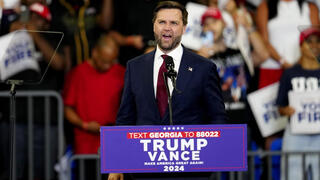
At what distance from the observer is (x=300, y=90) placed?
6.61 metres

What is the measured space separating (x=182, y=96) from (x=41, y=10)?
10.5ft

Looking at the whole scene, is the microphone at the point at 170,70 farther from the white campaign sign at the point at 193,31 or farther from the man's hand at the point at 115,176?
the white campaign sign at the point at 193,31

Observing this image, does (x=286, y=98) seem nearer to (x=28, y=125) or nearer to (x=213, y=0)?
(x=213, y=0)

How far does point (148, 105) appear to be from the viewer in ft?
11.9

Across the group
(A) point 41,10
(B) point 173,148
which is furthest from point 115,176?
(A) point 41,10

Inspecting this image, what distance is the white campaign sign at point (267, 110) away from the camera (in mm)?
6941

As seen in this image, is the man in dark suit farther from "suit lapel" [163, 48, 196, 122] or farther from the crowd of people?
the crowd of people

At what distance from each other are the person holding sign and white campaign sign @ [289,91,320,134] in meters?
0.04

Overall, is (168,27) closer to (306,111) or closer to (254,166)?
(306,111)

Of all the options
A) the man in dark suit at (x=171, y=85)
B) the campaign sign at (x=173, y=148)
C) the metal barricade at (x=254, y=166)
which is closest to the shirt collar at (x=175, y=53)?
the man in dark suit at (x=171, y=85)

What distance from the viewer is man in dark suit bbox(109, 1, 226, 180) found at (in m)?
3.59

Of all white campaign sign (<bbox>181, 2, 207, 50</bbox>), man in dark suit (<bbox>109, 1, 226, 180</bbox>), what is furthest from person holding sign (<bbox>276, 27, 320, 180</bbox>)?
man in dark suit (<bbox>109, 1, 226, 180</bbox>)

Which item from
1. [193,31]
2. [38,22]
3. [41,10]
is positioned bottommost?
[193,31]

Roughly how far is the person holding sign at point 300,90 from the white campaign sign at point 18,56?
95.8 inches
